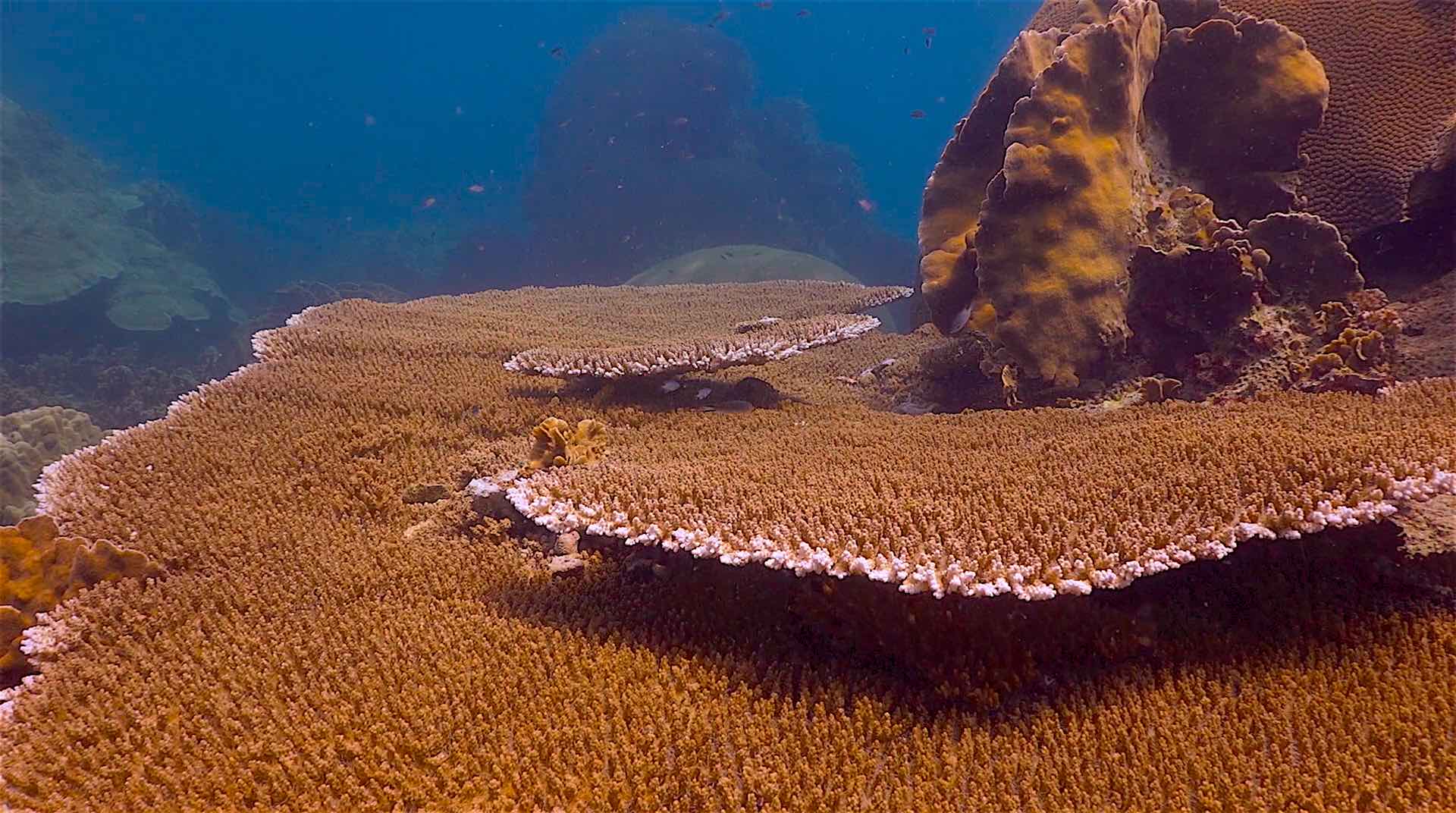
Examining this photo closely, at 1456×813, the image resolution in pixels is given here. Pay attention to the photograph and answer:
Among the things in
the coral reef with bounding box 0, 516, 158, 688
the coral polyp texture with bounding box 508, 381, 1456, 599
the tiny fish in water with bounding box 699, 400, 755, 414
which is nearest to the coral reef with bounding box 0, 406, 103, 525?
the coral reef with bounding box 0, 516, 158, 688

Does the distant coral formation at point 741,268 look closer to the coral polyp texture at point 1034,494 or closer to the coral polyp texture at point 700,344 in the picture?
the coral polyp texture at point 700,344

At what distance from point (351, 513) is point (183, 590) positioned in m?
0.96

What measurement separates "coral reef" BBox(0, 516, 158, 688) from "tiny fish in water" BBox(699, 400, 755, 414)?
3772 millimetres

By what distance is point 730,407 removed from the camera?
6.00 metres

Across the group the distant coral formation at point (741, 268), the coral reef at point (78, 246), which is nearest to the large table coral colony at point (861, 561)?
the distant coral formation at point (741, 268)

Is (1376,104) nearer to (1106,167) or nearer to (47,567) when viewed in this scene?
(1106,167)

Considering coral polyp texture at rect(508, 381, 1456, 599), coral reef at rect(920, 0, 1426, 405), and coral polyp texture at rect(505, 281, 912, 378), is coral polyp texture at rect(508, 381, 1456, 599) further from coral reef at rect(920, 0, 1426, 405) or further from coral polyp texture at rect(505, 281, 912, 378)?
coral polyp texture at rect(505, 281, 912, 378)

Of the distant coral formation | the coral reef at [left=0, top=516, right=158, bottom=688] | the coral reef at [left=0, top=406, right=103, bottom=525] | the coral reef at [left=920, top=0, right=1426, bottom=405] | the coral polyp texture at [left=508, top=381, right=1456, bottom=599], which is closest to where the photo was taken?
the coral polyp texture at [left=508, top=381, right=1456, bottom=599]

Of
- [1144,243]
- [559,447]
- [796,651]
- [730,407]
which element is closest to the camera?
[796,651]

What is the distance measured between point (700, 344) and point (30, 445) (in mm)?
11802

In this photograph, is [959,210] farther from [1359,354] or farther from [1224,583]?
[1224,583]

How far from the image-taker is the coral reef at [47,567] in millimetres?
3986

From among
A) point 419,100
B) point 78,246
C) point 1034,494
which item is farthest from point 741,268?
point 419,100

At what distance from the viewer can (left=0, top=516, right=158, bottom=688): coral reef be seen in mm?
3986
